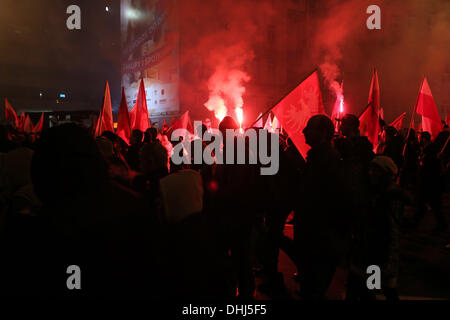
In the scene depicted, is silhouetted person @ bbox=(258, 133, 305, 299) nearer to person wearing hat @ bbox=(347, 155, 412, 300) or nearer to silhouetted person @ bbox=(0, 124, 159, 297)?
person wearing hat @ bbox=(347, 155, 412, 300)

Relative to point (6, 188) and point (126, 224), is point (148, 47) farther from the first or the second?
point (126, 224)

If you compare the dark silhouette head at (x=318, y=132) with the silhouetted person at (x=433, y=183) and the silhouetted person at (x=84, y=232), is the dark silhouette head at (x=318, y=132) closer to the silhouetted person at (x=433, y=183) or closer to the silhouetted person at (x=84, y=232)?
the silhouetted person at (x=84, y=232)

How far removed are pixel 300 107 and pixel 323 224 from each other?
2.75m

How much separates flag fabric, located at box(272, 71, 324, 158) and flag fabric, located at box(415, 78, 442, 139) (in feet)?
11.8

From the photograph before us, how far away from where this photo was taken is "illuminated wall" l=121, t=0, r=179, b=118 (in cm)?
2694

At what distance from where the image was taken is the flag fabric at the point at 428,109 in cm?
690

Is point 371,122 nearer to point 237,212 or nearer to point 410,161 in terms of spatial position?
point 410,161

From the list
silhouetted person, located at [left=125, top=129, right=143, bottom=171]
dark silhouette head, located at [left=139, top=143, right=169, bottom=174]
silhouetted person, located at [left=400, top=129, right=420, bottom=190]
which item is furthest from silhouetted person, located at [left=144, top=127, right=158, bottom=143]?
silhouetted person, located at [left=400, top=129, right=420, bottom=190]

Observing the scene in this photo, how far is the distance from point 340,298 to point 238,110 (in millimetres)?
24920

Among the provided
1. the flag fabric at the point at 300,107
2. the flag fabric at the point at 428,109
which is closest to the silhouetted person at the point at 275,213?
the flag fabric at the point at 300,107

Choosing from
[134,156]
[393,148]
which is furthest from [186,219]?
[393,148]

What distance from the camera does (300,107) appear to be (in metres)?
4.75
